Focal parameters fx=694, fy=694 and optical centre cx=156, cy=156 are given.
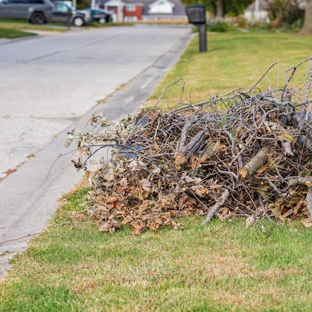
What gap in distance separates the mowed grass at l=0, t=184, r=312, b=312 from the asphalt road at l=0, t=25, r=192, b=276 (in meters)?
0.35

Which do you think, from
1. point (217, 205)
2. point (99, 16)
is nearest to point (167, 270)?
point (217, 205)

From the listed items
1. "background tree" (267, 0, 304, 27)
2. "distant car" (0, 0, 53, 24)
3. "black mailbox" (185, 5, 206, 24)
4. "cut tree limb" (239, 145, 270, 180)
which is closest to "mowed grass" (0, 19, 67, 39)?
"distant car" (0, 0, 53, 24)

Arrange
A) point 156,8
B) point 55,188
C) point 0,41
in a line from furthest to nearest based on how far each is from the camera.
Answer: point 156,8 → point 0,41 → point 55,188

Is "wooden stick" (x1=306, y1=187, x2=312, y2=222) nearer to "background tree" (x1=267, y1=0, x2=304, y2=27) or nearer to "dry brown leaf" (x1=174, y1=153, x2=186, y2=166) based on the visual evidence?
"dry brown leaf" (x1=174, y1=153, x2=186, y2=166)

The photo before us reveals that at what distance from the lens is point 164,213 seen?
489cm

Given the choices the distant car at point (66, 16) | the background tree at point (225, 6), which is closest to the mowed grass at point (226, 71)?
the distant car at point (66, 16)

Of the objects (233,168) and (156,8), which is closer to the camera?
(233,168)

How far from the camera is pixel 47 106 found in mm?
10961

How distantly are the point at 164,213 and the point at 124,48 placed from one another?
20.9 metres

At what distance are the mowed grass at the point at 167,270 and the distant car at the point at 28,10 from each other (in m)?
43.0

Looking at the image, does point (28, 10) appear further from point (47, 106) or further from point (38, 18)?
point (47, 106)

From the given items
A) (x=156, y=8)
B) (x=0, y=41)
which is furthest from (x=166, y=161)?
(x=156, y=8)

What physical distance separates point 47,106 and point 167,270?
24.1ft

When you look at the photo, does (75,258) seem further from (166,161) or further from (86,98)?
(86,98)
